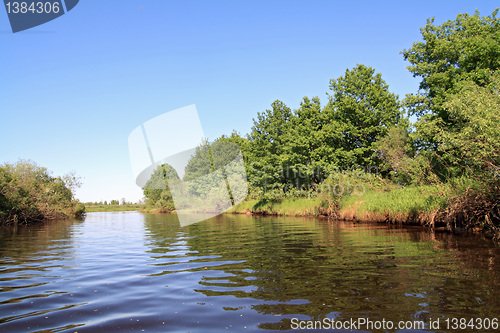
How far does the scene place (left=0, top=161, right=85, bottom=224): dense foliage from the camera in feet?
132

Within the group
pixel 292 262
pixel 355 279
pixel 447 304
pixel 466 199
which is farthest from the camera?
pixel 466 199

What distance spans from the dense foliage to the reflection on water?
1382 inches

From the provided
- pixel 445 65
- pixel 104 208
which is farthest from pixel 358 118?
pixel 104 208

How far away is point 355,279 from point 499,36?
34876mm

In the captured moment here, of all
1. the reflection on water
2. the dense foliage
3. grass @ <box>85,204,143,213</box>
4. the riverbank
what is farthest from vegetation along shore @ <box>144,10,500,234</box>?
grass @ <box>85,204,143,213</box>

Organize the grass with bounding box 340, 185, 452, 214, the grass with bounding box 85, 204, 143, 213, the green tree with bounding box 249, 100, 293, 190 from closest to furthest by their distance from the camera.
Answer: the grass with bounding box 340, 185, 452, 214 < the green tree with bounding box 249, 100, 293, 190 < the grass with bounding box 85, 204, 143, 213

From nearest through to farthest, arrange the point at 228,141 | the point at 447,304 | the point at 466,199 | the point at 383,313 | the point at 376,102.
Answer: the point at 383,313, the point at 447,304, the point at 466,199, the point at 376,102, the point at 228,141

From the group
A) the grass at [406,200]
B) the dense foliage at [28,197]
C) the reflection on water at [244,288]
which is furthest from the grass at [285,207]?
the dense foliage at [28,197]

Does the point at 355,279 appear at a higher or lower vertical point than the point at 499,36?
lower

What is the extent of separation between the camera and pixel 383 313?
5.54m

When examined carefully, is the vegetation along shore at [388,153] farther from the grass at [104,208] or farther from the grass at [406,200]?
the grass at [104,208]

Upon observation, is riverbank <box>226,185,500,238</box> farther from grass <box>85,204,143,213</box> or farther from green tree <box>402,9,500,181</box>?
grass <box>85,204,143,213</box>

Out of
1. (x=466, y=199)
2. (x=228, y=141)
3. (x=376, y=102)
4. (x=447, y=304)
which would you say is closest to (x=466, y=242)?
(x=466, y=199)

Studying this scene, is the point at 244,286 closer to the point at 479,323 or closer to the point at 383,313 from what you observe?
the point at 383,313
